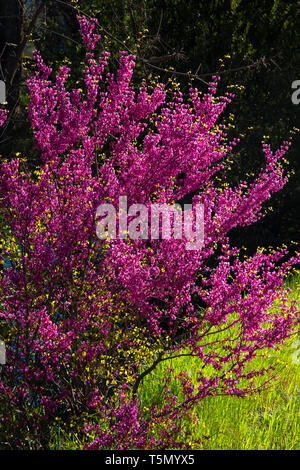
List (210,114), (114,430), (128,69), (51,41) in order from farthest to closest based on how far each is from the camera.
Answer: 1. (51,41)
2. (210,114)
3. (128,69)
4. (114,430)

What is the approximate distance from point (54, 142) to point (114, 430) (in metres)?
2.26

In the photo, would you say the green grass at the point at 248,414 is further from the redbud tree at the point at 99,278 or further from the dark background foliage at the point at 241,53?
the dark background foliage at the point at 241,53

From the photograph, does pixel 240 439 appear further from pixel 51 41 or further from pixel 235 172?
pixel 51 41

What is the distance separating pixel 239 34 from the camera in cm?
766

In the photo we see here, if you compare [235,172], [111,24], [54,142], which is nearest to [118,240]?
[54,142]

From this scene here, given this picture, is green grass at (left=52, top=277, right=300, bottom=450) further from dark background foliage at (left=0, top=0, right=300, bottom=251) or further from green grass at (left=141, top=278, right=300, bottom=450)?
dark background foliage at (left=0, top=0, right=300, bottom=251)

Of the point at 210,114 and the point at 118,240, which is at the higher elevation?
the point at 210,114
